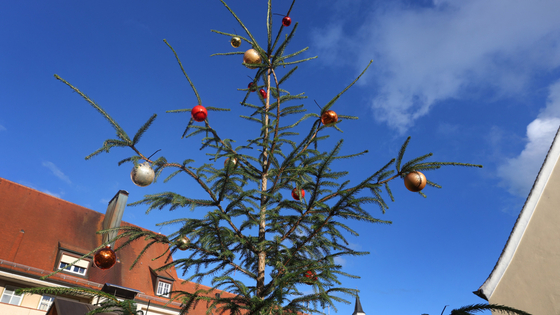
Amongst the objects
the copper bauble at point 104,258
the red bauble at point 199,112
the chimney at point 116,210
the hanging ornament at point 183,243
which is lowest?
the copper bauble at point 104,258

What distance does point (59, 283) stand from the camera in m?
14.3

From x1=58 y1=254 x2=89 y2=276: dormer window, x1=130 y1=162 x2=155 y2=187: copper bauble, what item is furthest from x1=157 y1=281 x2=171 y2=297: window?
x1=130 y1=162 x2=155 y2=187: copper bauble

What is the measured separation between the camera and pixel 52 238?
15.9 m

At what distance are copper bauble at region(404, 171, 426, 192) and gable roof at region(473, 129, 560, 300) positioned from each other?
3917mm

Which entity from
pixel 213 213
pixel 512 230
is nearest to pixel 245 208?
pixel 213 213

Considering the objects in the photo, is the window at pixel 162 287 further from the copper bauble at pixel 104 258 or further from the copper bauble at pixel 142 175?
the copper bauble at pixel 142 175

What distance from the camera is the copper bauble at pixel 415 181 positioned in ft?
15.0

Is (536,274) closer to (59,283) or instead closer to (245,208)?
(245,208)

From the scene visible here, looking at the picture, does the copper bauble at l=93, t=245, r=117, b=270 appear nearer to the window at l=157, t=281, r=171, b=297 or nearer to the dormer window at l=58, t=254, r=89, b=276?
the dormer window at l=58, t=254, r=89, b=276

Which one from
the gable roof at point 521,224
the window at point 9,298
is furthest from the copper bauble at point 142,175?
the window at point 9,298

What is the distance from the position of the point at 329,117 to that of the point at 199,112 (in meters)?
2.27

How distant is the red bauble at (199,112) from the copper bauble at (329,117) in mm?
2065

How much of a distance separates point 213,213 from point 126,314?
2.26 m

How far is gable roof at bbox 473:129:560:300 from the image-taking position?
680cm
